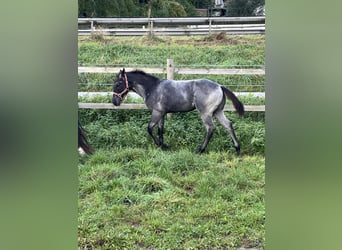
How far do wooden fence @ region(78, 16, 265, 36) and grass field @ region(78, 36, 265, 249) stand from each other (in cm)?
6

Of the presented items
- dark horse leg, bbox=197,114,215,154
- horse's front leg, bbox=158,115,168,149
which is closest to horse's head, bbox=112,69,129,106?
horse's front leg, bbox=158,115,168,149

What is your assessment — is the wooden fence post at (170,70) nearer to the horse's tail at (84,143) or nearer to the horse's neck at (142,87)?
the horse's neck at (142,87)

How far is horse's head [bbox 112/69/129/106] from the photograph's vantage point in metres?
2.86

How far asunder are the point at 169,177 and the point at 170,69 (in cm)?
77

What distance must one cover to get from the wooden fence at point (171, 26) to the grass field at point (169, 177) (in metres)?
0.06

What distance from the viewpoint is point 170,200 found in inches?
100.0

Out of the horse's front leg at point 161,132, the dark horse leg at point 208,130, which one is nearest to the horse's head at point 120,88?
the horse's front leg at point 161,132

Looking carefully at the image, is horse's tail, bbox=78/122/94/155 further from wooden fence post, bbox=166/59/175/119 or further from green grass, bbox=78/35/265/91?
wooden fence post, bbox=166/59/175/119

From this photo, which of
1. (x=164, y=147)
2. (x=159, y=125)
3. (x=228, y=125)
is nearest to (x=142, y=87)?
(x=159, y=125)

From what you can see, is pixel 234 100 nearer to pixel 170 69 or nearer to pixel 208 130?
pixel 208 130
